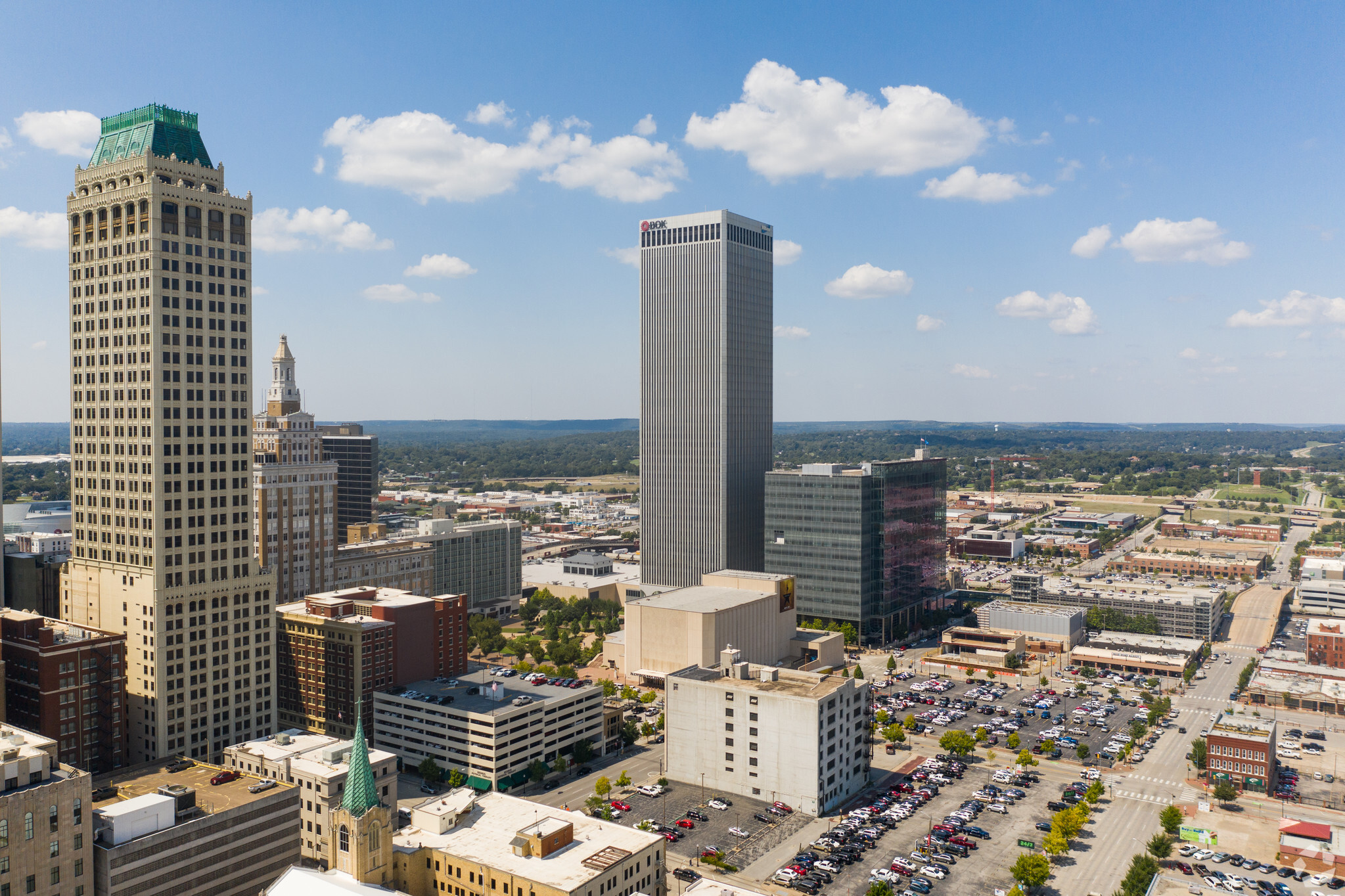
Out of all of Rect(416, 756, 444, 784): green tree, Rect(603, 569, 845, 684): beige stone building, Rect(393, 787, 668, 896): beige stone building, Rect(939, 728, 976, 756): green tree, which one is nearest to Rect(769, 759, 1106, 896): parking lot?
Rect(939, 728, 976, 756): green tree

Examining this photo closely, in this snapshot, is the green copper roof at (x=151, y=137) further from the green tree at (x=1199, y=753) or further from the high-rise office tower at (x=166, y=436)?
the green tree at (x=1199, y=753)

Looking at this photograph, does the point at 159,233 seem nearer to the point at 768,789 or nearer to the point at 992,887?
the point at 768,789

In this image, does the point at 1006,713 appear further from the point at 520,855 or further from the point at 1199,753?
the point at 520,855

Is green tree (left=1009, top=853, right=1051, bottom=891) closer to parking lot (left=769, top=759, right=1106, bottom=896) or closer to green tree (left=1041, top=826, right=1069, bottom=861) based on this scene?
parking lot (left=769, top=759, right=1106, bottom=896)

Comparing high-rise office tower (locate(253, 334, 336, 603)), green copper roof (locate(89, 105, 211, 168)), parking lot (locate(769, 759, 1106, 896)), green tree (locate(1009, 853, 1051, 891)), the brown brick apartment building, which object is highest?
green copper roof (locate(89, 105, 211, 168))

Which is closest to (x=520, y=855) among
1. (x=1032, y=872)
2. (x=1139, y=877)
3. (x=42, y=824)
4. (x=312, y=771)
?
(x=312, y=771)
